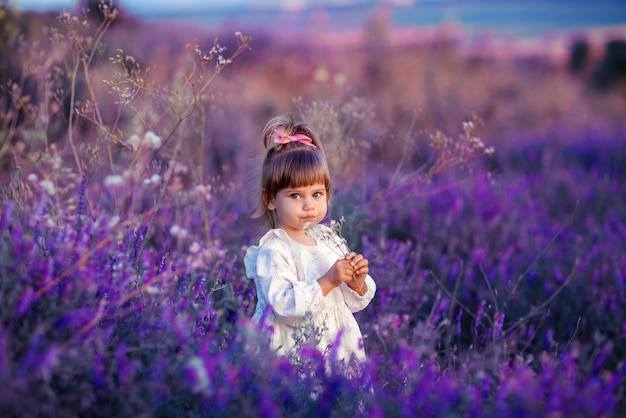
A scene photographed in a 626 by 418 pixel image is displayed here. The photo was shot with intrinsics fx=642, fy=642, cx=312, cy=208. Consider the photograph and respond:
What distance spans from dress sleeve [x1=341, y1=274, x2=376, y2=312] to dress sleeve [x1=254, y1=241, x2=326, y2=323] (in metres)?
0.16

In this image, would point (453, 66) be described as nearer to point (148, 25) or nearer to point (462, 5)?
point (148, 25)

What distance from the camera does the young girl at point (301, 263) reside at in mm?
2270

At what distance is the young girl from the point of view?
7.45ft

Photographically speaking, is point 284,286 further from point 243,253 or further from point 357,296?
point 243,253

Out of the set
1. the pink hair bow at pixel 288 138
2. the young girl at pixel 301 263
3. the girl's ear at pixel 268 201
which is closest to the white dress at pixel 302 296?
the young girl at pixel 301 263

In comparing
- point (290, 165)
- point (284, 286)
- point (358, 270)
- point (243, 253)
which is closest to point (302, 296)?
point (284, 286)

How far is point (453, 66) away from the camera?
39.7ft

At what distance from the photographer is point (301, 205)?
2.43m

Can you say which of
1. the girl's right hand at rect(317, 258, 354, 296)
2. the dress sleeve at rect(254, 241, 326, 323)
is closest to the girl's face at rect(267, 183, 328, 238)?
the dress sleeve at rect(254, 241, 326, 323)

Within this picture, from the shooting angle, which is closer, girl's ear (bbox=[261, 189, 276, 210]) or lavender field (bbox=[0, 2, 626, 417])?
lavender field (bbox=[0, 2, 626, 417])

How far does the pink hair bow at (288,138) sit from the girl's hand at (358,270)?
51 cm

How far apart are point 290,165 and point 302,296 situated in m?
0.51

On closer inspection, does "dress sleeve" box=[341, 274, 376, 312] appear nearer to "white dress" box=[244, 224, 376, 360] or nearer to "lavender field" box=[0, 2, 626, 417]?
"white dress" box=[244, 224, 376, 360]

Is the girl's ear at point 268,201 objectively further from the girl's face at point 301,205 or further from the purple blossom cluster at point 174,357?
the purple blossom cluster at point 174,357
